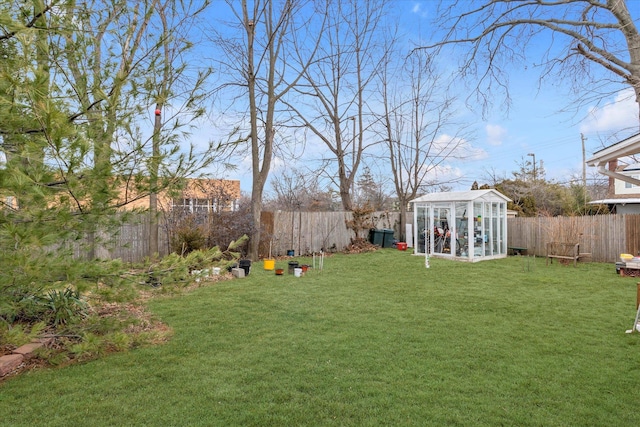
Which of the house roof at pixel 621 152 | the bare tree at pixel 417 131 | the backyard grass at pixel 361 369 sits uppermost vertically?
the bare tree at pixel 417 131

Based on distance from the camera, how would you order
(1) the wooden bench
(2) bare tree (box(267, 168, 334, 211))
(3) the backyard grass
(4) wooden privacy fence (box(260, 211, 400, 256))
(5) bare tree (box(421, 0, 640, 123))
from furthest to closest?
(2) bare tree (box(267, 168, 334, 211)), (4) wooden privacy fence (box(260, 211, 400, 256)), (1) the wooden bench, (5) bare tree (box(421, 0, 640, 123)), (3) the backyard grass

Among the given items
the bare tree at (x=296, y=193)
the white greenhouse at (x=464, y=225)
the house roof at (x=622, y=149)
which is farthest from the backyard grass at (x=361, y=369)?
the bare tree at (x=296, y=193)

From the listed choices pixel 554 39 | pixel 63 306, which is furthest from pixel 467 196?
pixel 63 306

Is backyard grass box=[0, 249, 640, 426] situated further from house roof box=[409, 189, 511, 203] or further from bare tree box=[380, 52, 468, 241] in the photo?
bare tree box=[380, 52, 468, 241]

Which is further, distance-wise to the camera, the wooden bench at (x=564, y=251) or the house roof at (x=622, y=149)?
the wooden bench at (x=564, y=251)

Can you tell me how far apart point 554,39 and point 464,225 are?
9000 mm

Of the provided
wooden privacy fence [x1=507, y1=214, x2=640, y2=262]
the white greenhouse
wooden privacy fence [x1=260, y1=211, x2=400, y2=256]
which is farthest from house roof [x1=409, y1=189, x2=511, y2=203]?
wooden privacy fence [x1=260, y1=211, x2=400, y2=256]

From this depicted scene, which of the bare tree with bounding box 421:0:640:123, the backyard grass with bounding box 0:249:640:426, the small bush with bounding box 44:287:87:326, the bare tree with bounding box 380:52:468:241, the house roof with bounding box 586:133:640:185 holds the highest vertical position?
the bare tree with bounding box 380:52:468:241

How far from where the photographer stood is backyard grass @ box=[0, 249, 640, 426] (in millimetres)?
2512

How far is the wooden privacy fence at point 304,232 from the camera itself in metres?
12.0

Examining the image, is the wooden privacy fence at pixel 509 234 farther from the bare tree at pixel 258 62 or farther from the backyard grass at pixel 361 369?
the backyard grass at pixel 361 369

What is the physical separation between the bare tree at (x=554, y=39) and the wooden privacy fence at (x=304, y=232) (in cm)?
856

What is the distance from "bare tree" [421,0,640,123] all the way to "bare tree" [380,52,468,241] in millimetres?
13235

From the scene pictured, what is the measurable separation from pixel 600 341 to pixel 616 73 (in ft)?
9.23
